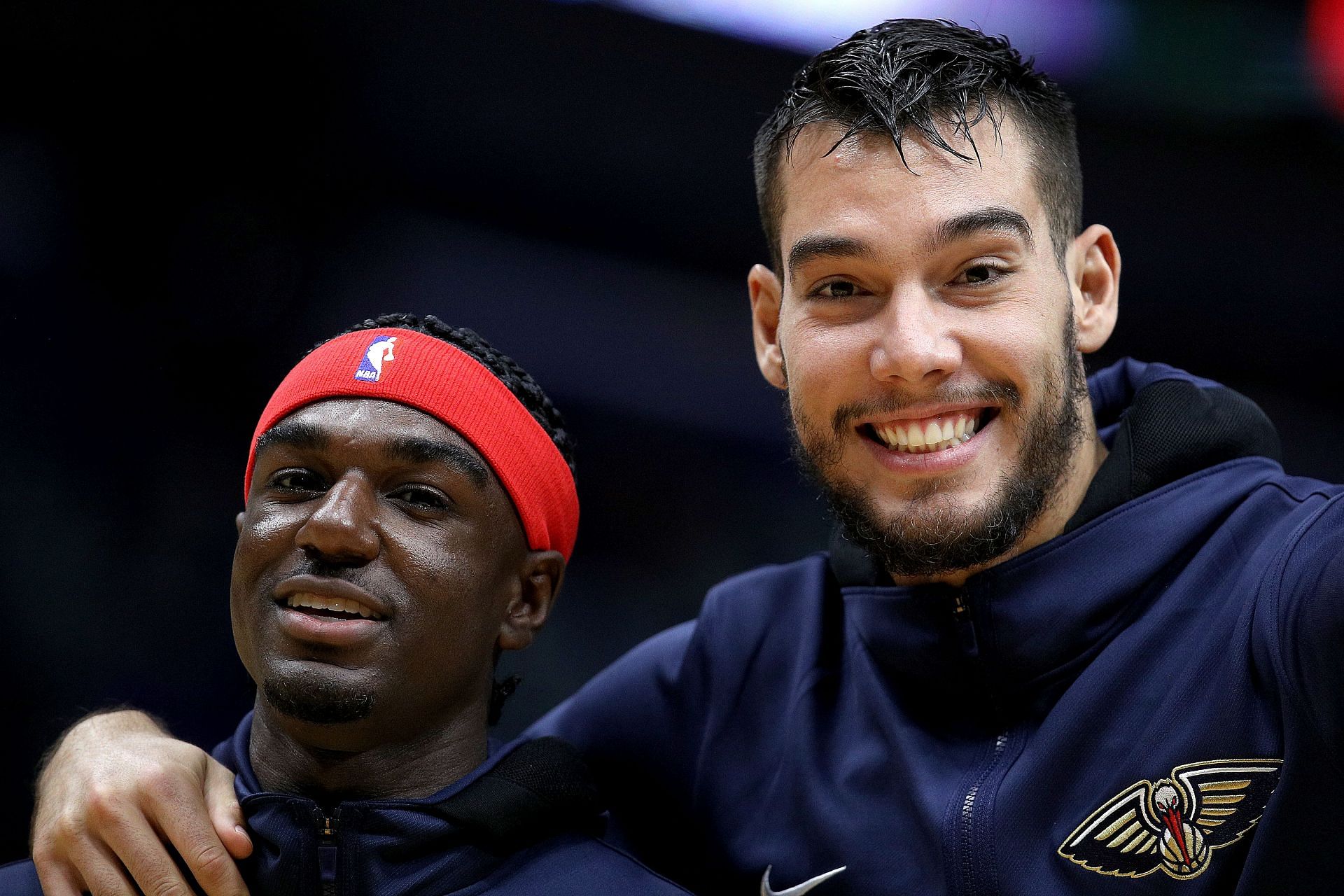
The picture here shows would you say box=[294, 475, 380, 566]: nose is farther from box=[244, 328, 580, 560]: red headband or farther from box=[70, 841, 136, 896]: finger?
box=[70, 841, 136, 896]: finger

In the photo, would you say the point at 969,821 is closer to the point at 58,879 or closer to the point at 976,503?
the point at 976,503

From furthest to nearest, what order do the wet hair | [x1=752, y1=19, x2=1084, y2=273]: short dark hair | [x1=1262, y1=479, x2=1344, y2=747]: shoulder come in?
the wet hair
[x1=752, y1=19, x2=1084, y2=273]: short dark hair
[x1=1262, y1=479, x2=1344, y2=747]: shoulder

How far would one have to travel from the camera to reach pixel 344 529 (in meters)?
1.86

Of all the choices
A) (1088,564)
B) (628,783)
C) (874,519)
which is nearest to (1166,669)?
(1088,564)

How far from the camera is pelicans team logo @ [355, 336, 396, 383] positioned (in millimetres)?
2012

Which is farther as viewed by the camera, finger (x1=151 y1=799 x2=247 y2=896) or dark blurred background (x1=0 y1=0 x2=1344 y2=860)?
dark blurred background (x1=0 y1=0 x2=1344 y2=860)

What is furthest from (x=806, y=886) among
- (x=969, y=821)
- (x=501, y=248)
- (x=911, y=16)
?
(x=501, y=248)

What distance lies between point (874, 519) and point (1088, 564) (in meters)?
0.33

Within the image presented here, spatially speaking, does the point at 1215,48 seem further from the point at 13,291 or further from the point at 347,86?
the point at 13,291

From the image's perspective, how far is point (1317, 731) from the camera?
1628 mm

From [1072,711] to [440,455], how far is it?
1.01m

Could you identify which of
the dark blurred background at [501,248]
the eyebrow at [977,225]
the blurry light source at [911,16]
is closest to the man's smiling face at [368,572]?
the eyebrow at [977,225]

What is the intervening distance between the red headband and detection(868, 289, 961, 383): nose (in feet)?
1.87

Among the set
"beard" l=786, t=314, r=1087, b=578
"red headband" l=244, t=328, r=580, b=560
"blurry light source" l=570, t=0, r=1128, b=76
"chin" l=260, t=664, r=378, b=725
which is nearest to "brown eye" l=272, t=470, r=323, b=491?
"red headband" l=244, t=328, r=580, b=560
